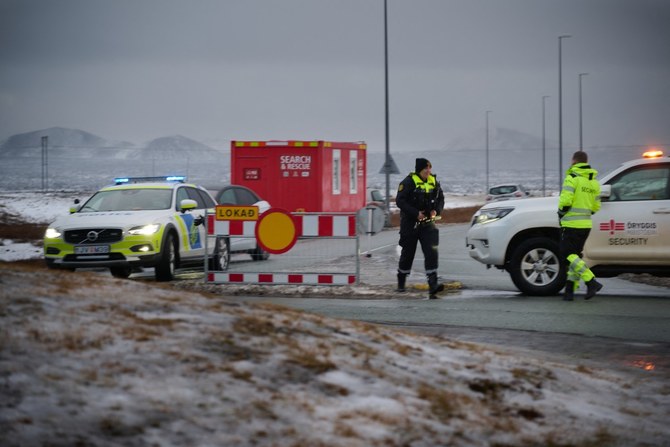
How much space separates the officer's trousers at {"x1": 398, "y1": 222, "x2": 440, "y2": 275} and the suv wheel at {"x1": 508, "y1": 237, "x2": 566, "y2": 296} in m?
1.08

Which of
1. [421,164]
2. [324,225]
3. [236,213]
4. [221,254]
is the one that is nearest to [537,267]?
[421,164]

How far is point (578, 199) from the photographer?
1344cm

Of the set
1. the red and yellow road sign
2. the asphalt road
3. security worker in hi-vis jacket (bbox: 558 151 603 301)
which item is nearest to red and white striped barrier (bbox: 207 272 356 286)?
the red and yellow road sign

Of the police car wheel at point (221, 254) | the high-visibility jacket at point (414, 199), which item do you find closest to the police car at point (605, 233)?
the high-visibility jacket at point (414, 199)

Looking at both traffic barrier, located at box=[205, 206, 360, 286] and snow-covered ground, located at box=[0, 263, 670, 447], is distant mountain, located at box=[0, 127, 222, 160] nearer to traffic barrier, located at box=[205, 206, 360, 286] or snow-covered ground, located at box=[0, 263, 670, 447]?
traffic barrier, located at box=[205, 206, 360, 286]

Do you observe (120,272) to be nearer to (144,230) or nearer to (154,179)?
(144,230)

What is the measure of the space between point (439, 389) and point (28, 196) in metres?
51.3

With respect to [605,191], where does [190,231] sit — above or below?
below

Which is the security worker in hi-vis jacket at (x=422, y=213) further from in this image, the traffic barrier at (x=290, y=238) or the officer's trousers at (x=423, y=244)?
the traffic barrier at (x=290, y=238)

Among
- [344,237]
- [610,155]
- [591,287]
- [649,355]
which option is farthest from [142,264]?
[610,155]

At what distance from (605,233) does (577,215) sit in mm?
974

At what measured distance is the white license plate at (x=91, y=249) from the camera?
16.2 metres

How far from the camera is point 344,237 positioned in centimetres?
1523

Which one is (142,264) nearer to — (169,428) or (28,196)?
(169,428)
